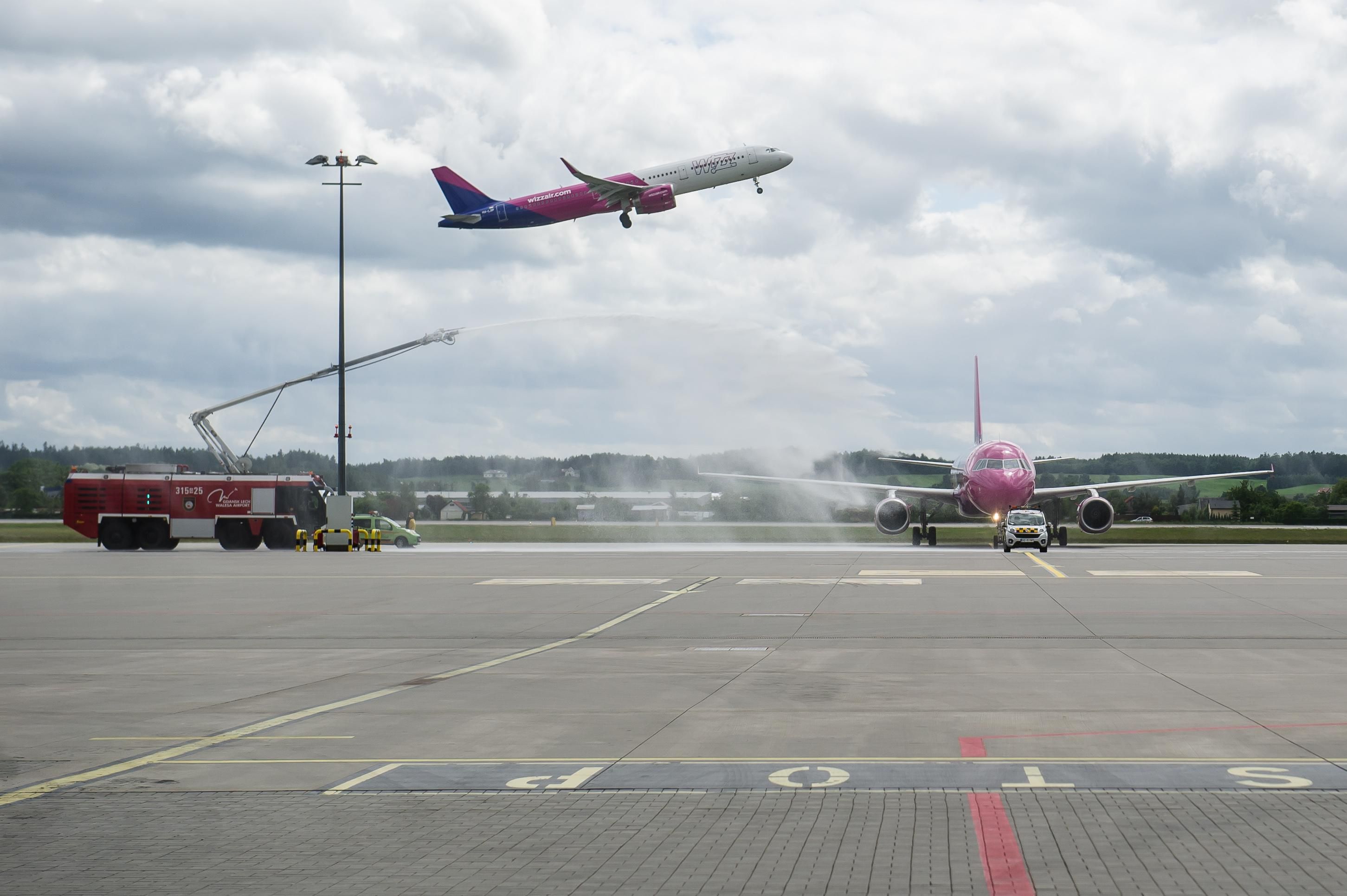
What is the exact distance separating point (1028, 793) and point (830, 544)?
52.2 meters

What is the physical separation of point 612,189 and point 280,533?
24172 millimetres

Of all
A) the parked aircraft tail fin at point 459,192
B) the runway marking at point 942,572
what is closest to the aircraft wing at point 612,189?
the parked aircraft tail fin at point 459,192

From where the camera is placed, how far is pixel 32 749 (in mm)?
10984

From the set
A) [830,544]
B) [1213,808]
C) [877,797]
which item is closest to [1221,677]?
[1213,808]

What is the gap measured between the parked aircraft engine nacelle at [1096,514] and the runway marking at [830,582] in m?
25.7

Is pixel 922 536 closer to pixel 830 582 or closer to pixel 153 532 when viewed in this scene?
pixel 830 582

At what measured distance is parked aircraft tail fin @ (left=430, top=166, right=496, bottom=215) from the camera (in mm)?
58906

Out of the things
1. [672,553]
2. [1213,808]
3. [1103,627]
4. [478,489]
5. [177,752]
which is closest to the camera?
[1213,808]

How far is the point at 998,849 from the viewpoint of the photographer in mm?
7367

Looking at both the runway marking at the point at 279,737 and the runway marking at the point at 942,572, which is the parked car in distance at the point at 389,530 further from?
the runway marking at the point at 279,737

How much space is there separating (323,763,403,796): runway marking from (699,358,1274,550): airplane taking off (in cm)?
4644

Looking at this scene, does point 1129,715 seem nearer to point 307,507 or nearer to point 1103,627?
point 1103,627

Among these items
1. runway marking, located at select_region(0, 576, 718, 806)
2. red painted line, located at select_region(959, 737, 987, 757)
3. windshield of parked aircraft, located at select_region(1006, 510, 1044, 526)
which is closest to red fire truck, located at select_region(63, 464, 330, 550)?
windshield of parked aircraft, located at select_region(1006, 510, 1044, 526)

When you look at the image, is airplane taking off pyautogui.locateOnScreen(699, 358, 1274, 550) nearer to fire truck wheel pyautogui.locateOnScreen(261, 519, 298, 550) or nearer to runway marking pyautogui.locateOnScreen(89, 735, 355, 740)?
fire truck wheel pyautogui.locateOnScreen(261, 519, 298, 550)
